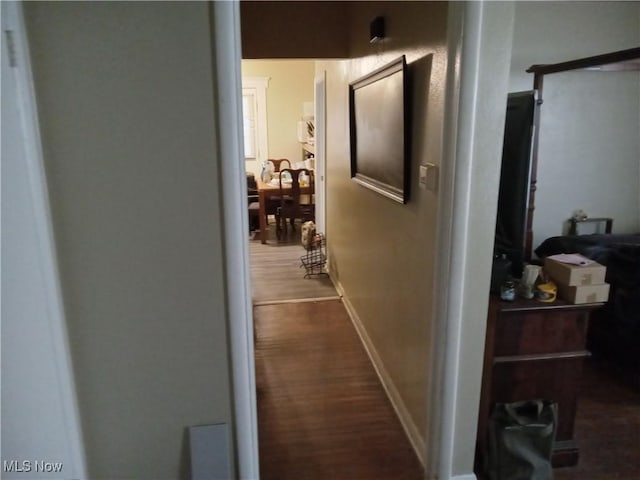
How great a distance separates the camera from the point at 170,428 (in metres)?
1.57

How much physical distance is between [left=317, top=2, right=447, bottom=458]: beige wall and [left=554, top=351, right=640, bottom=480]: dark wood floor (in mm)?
757

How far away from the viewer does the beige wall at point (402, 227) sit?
5.87ft

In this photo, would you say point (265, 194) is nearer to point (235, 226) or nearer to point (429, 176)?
point (429, 176)

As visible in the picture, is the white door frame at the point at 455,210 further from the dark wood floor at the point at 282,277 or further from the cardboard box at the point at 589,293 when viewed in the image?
the dark wood floor at the point at 282,277

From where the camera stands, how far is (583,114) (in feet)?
11.6

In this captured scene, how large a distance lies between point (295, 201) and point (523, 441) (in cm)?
447

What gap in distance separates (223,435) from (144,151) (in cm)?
99

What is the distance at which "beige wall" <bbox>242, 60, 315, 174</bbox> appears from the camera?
23.7ft

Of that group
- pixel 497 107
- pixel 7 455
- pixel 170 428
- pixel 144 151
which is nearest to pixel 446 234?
pixel 497 107

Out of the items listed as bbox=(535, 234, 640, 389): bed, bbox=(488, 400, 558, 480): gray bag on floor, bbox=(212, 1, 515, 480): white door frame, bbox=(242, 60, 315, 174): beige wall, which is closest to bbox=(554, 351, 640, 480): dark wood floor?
bbox=(535, 234, 640, 389): bed

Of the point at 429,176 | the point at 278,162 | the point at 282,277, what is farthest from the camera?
the point at 278,162

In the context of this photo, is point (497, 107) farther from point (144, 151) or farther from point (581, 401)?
point (581, 401)

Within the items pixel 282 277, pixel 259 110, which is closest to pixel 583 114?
pixel 282 277

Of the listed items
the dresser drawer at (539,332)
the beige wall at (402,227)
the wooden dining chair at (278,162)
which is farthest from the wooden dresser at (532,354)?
the wooden dining chair at (278,162)
